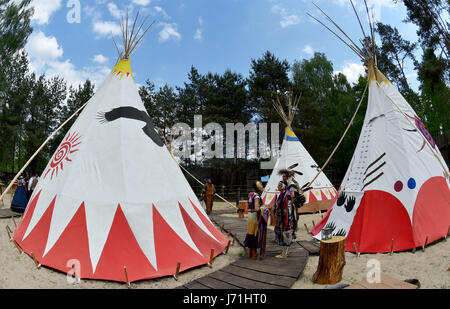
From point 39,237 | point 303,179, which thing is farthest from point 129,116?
point 303,179

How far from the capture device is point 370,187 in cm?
412

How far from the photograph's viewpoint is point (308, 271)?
3277 millimetres

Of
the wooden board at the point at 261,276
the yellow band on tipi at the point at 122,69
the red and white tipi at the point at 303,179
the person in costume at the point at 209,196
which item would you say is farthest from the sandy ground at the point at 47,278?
the red and white tipi at the point at 303,179

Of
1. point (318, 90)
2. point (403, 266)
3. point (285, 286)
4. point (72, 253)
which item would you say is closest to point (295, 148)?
Answer: point (403, 266)

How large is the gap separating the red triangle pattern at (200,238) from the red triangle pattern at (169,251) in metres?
0.18

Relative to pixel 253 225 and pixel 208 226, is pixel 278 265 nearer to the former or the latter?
pixel 253 225

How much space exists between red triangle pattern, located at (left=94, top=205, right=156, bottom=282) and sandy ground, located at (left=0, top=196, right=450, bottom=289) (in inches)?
3.1

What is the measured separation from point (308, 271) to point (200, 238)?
1.43 metres

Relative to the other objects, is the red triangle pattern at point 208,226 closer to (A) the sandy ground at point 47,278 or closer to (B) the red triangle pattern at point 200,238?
(B) the red triangle pattern at point 200,238

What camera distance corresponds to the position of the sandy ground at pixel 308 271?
270cm

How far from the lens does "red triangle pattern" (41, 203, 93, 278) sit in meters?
2.83

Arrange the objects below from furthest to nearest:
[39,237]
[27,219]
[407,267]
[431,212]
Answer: [431,212], [27,219], [39,237], [407,267]

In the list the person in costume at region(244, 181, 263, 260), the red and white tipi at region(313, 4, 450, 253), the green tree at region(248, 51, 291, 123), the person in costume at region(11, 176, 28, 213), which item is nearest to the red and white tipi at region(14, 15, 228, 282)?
the person in costume at region(244, 181, 263, 260)

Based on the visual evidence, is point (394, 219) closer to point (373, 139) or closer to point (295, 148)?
point (373, 139)
